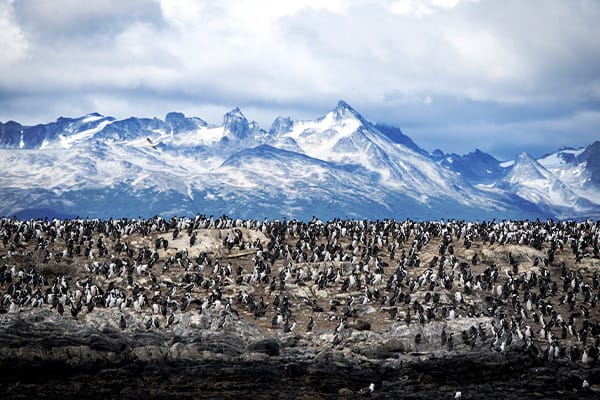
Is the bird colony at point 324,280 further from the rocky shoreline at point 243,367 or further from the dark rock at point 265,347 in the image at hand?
the dark rock at point 265,347

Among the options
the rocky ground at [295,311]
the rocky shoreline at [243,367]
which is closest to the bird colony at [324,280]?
the rocky ground at [295,311]

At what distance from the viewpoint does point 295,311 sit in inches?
2117

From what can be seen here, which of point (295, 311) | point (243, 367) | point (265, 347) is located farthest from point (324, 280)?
point (243, 367)

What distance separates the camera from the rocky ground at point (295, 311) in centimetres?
3897

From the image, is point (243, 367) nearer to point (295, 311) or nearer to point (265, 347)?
point (265, 347)

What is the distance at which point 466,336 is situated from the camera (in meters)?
47.0

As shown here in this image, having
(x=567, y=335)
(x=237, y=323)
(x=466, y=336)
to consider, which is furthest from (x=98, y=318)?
(x=567, y=335)

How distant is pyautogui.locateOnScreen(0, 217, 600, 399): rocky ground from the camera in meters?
39.0

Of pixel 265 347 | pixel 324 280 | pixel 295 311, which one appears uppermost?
pixel 324 280

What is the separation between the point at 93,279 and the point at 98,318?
9.57 meters

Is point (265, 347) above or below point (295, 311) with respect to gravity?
below

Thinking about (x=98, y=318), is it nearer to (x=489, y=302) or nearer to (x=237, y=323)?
(x=237, y=323)

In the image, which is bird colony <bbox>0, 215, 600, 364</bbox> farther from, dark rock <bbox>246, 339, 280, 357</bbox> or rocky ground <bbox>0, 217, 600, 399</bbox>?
dark rock <bbox>246, 339, 280, 357</bbox>

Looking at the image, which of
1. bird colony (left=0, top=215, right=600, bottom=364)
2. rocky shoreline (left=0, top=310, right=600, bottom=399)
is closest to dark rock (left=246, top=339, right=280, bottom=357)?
rocky shoreline (left=0, top=310, right=600, bottom=399)
